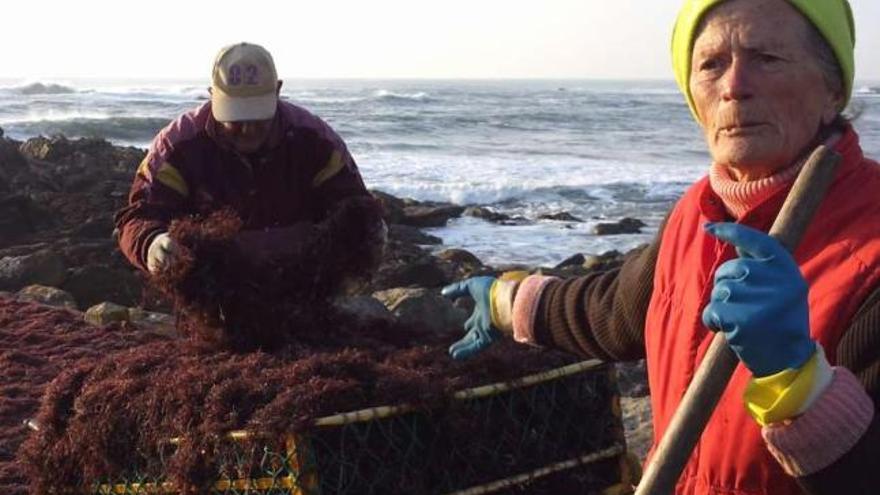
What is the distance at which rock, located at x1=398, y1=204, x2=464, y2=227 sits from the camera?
17.3 metres

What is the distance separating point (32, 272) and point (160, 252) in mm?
5660

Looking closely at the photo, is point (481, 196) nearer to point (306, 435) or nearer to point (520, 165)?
point (520, 165)

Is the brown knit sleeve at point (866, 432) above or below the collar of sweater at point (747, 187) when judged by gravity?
below

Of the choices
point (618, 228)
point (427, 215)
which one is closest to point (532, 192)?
point (427, 215)

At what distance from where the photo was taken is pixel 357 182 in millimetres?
4977

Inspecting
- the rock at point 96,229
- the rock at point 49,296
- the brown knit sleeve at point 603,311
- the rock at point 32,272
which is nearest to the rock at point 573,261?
the rock at point 96,229

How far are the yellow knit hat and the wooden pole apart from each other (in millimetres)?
242

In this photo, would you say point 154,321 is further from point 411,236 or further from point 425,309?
point 411,236

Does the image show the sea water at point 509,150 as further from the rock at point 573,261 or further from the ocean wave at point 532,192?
the rock at point 573,261

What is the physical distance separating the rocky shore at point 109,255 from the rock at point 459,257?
0.02 meters

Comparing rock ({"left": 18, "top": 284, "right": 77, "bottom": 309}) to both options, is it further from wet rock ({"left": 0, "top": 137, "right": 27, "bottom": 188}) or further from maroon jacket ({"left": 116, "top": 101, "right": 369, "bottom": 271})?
wet rock ({"left": 0, "top": 137, "right": 27, "bottom": 188})

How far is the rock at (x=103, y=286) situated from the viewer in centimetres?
920

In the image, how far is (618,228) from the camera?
17203mm

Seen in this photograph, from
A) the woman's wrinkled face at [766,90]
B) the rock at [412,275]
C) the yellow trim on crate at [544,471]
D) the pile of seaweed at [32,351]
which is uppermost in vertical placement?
the woman's wrinkled face at [766,90]
